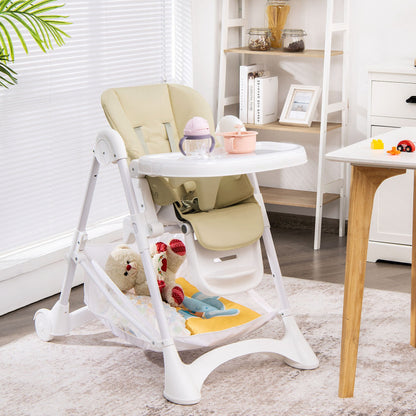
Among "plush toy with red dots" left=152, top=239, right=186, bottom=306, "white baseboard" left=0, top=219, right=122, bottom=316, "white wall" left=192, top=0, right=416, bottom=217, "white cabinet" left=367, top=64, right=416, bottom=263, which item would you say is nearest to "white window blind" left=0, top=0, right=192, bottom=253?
"white baseboard" left=0, top=219, right=122, bottom=316

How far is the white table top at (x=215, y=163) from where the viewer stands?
2.10m

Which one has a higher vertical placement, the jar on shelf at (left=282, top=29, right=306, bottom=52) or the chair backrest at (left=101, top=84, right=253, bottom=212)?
the jar on shelf at (left=282, top=29, right=306, bottom=52)

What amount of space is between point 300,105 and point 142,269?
5.42 feet

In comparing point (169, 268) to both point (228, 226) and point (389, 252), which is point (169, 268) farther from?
point (389, 252)

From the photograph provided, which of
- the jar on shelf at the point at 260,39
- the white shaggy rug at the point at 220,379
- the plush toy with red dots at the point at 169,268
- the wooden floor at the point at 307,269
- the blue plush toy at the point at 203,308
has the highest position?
the jar on shelf at the point at 260,39

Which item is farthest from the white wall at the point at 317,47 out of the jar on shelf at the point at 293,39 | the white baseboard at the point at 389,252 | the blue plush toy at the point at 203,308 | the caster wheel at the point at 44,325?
the caster wheel at the point at 44,325

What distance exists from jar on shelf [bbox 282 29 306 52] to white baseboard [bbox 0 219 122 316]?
1.48 metres

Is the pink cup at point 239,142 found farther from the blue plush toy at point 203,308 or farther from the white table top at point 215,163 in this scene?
the blue plush toy at point 203,308

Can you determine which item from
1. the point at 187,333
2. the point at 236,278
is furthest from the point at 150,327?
the point at 236,278

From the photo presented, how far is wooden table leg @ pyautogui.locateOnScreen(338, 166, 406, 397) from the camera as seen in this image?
2135 millimetres

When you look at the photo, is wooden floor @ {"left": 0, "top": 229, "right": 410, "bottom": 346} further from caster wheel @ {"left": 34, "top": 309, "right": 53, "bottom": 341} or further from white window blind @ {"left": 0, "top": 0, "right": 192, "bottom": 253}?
white window blind @ {"left": 0, "top": 0, "right": 192, "bottom": 253}

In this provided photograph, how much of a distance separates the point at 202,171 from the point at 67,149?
1.43 metres

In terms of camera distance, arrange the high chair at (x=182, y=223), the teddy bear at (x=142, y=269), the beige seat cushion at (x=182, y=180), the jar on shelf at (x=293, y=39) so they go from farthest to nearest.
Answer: the jar on shelf at (x=293, y=39), the teddy bear at (x=142, y=269), the beige seat cushion at (x=182, y=180), the high chair at (x=182, y=223)

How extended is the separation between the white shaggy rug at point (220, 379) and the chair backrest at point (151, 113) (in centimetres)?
70
